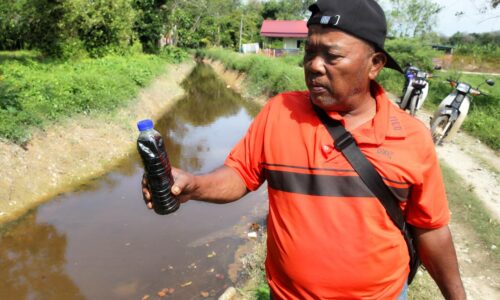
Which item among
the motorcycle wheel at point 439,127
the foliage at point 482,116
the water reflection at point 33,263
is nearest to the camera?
the water reflection at point 33,263

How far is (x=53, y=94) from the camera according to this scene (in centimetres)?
868

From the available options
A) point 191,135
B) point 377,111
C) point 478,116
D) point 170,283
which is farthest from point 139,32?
point 377,111

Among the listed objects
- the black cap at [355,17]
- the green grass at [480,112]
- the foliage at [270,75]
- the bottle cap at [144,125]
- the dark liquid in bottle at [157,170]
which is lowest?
the foliage at [270,75]

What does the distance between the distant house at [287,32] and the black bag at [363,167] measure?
4130cm

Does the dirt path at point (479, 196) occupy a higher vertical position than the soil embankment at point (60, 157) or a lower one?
higher

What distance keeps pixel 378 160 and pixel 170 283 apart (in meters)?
3.97

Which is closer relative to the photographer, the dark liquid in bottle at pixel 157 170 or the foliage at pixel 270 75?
the dark liquid in bottle at pixel 157 170

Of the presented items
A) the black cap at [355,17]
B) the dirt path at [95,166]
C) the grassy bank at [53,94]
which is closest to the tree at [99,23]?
the grassy bank at [53,94]

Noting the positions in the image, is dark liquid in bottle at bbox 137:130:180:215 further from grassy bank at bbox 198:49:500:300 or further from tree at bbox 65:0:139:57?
tree at bbox 65:0:139:57

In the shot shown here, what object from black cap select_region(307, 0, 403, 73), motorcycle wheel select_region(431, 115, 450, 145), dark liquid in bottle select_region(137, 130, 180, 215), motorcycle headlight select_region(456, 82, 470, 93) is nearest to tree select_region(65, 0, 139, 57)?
motorcycle wheel select_region(431, 115, 450, 145)

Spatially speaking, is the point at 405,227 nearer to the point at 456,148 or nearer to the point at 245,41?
the point at 456,148

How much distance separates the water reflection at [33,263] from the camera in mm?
4688

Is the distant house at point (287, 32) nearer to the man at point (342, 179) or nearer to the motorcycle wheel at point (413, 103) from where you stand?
the motorcycle wheel at point (413, 103)

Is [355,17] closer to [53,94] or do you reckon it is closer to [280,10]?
[53,94]
